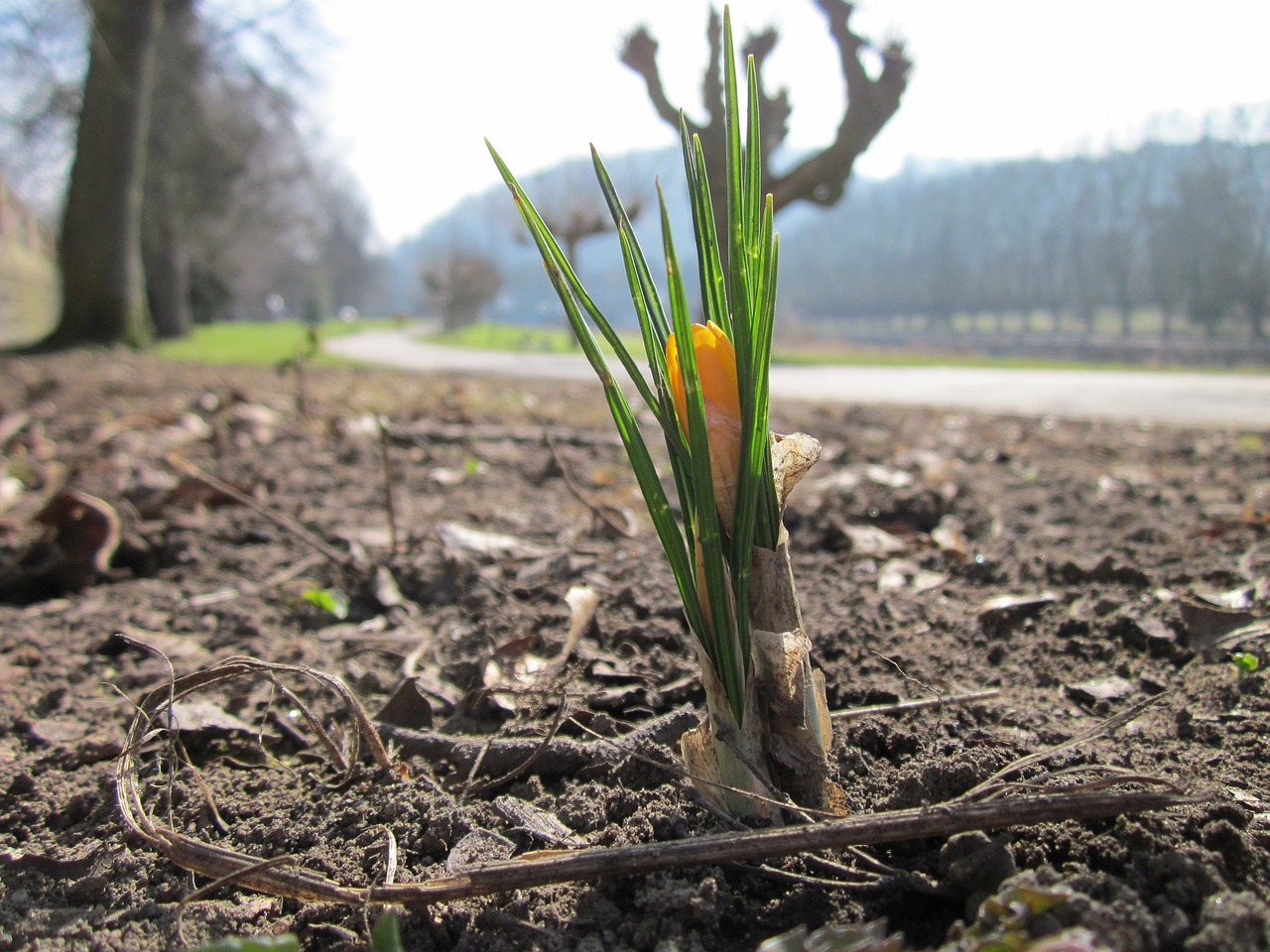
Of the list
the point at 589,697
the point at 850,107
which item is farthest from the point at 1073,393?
the point at 589,697

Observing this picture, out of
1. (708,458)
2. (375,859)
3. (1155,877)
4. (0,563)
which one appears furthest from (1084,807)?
(0,563)

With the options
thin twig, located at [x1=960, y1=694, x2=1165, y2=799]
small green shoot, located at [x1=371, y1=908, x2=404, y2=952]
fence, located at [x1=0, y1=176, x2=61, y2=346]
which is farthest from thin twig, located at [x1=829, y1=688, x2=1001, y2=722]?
fence, located at [x1=0, y1=176, x2=61, y2=346]

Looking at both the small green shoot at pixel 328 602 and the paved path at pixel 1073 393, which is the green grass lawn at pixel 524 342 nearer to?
the paved path at pixel 1073 393

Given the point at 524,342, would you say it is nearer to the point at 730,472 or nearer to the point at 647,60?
the point at 647,60

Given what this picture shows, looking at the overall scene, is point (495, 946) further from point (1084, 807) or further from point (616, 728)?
point (1084, 807)

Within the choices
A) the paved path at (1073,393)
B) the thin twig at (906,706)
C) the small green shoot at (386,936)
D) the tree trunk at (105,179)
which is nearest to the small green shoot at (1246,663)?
the thin twig at (906,706)

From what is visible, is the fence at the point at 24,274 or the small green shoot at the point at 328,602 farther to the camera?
the fence at the point at 24,274

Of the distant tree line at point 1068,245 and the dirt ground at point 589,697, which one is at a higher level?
the distant tree line at point 1068,245
